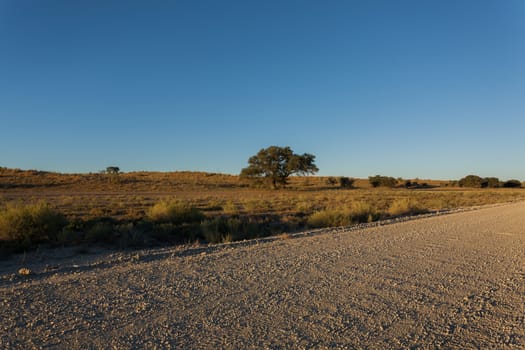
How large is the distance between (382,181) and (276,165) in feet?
129

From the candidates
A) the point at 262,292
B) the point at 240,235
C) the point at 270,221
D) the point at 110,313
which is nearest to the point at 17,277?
the point at 110,313

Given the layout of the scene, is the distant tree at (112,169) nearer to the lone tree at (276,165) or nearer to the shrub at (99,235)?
the lone tree at (276,165)

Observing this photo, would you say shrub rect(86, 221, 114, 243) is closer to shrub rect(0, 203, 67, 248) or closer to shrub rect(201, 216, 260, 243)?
shrub rect(0, 203, 67, 248)

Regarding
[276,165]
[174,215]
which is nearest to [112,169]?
[276,165]

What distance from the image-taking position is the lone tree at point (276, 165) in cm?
5625

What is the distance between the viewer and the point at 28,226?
1282 cm

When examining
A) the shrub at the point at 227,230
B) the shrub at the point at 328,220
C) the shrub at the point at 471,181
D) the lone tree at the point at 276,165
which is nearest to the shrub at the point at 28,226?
the shrub at the point at 227,230

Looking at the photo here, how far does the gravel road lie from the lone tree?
153 ft

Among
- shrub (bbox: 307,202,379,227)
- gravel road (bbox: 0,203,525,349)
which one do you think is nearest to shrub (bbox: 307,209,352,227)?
shrub (bbox: 307,202,379,227)

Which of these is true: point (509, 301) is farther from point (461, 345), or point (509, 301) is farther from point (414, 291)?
point (461, 345)

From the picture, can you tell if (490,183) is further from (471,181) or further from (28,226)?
(28,226)

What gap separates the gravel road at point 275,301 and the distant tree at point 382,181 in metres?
78.8

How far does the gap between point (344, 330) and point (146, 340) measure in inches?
92.4

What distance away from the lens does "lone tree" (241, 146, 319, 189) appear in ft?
185
